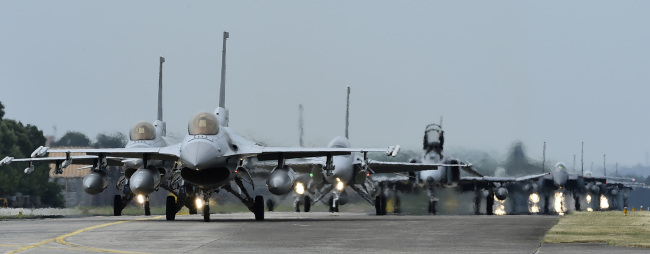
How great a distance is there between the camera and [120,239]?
24562 mm

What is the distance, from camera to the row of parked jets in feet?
112

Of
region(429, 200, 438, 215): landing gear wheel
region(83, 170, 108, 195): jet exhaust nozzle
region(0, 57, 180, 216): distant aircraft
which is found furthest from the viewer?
region(429, 200, 438, 215): landing gear wheel

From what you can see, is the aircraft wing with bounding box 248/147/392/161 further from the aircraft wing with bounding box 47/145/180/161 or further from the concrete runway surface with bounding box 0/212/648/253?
the concrete runway surface with bounding box 0/212/648/253

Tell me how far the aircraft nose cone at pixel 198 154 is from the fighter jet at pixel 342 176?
32.2 feet

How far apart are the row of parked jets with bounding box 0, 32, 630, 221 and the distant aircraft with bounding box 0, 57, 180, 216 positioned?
0.11 feet

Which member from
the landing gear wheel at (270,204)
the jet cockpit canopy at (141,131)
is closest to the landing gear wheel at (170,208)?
the jet cockpit canopy at (141,131)

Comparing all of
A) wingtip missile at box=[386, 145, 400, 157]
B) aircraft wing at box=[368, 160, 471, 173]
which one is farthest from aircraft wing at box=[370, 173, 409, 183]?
wingtip missile at box=[386, 145, 400, 157]

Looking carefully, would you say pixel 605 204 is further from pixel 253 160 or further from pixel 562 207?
pixel 253 160

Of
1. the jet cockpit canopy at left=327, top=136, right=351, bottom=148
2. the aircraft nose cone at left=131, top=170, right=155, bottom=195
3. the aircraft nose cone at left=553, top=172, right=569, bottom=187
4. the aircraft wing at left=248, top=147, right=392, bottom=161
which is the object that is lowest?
the aircraft nose cone at left=553, top=172, right=569, bottom=187

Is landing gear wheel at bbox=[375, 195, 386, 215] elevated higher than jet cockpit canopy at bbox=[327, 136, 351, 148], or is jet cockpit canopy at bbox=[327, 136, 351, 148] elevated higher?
jet cockpit canopy at bbox=[327, 136, 351, 148]

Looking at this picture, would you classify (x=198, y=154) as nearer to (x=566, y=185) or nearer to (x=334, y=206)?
(x=334, y=206)

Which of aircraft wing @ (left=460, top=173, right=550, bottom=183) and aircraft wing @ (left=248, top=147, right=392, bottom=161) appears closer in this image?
aircraft wing @ (left=248, top=147, right=392, bottom=161)

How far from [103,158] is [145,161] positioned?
1.56 meters

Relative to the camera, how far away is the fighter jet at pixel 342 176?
161 ft
